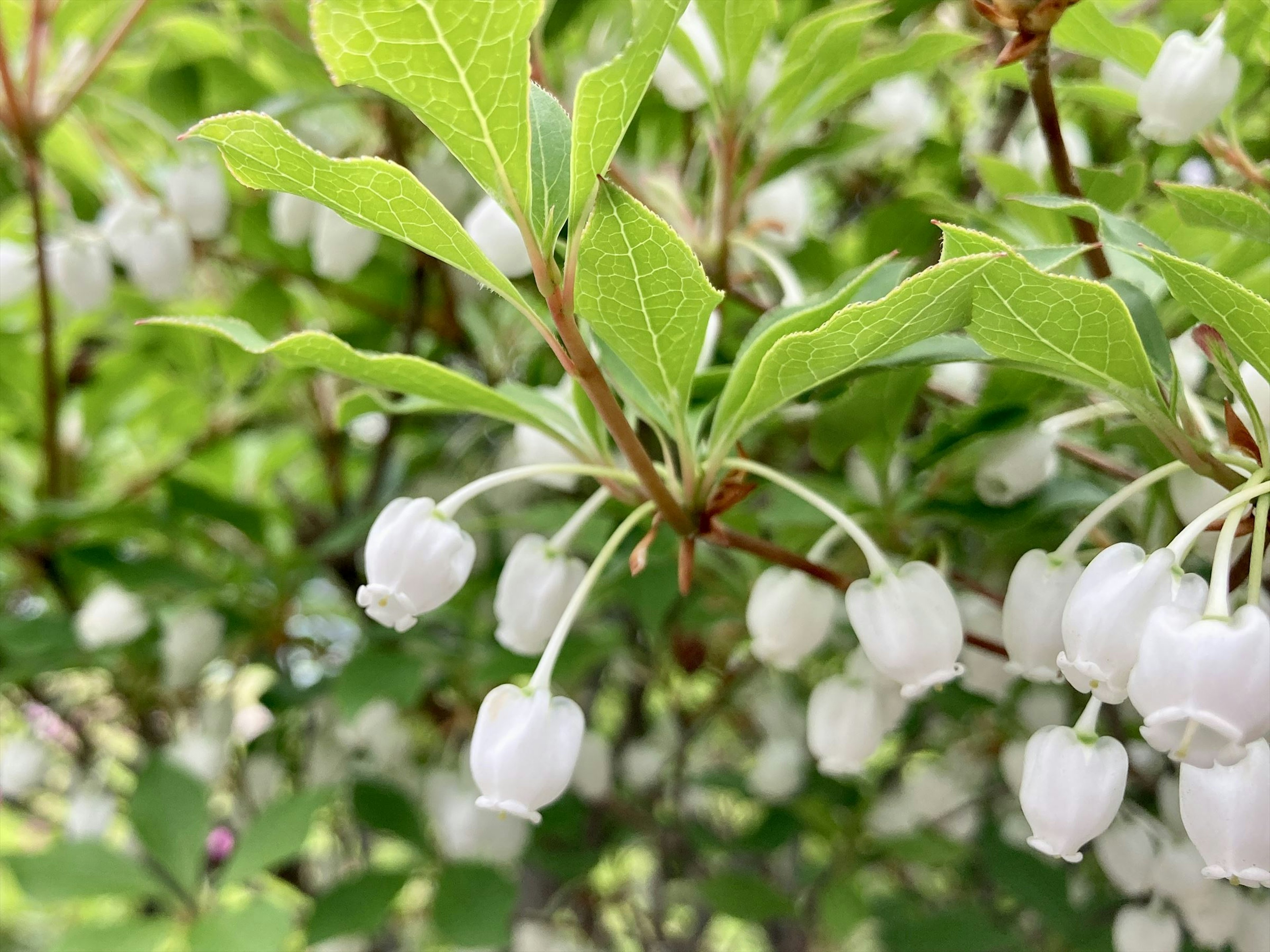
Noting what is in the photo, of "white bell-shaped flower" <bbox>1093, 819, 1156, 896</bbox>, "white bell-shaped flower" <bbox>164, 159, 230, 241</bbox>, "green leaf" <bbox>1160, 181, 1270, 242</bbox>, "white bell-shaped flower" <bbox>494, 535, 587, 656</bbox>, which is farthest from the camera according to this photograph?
"white bell-shaped flower" <bbox>164, 159, 230, 241</bbox>

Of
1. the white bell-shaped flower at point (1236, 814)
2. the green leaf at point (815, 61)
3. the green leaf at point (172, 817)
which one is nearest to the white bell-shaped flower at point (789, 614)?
the white bell-shaped flower at point (1236, 814)

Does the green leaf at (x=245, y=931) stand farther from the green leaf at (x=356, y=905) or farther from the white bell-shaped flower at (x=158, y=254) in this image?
the white bell-shaped flower at (x=158, y=254)

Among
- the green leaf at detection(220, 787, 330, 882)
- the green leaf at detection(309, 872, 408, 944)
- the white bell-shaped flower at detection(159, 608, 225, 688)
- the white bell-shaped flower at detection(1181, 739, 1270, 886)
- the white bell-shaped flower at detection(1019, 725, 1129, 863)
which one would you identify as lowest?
the green leaf at detection(309, 872, 408, 944)

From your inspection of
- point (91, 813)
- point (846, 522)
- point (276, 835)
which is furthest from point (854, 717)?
point (91, 813)

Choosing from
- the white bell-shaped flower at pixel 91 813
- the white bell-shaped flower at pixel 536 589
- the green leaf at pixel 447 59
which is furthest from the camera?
the white bell-shaped flower at pixel 91 813

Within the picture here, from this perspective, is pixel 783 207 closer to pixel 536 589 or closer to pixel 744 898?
pixel 536 589

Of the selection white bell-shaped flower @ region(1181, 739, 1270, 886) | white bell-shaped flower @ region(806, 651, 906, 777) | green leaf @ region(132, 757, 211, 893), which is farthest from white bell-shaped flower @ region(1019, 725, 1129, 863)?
green leaf @ region(132, 757, 211, 893)

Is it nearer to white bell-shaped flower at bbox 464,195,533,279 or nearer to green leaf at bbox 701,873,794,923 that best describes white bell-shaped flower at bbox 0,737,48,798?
green leaf at bbox 701,873,794,923
